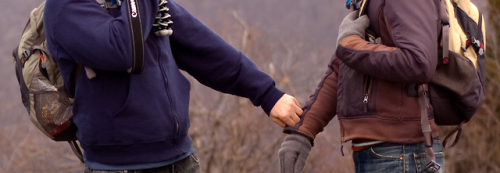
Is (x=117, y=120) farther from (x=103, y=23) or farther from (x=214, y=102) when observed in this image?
(x=214, y=102)

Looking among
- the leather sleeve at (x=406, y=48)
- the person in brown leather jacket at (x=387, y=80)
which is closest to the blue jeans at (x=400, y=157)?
the person in brown leather jacket at (x=387, y=80)

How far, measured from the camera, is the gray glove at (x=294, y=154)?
260cm

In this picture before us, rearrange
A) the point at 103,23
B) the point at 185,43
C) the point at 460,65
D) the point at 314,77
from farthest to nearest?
the point at 314,77 < the point at 185,43 < the point at 460,65 < the point at 103,23

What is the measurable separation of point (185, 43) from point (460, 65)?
119 centimetres

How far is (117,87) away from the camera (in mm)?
2172

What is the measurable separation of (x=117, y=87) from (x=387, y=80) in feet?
3.50

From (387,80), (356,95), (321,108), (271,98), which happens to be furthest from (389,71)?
A: (271,98)

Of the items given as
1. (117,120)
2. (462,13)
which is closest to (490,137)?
(462,13)

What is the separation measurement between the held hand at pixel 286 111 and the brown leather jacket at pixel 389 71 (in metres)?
0.27

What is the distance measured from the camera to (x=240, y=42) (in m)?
16.3

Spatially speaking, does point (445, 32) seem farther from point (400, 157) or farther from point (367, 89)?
point (400, 157)

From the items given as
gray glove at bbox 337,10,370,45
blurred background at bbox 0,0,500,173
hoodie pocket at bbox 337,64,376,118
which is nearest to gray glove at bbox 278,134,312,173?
hoodie pocket at bbox 337,64,376,118

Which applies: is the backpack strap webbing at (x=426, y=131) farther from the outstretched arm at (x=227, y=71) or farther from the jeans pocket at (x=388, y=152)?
the outstretched arm at (x=227, y=71)

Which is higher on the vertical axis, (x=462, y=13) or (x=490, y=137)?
(x=462, y=13)
